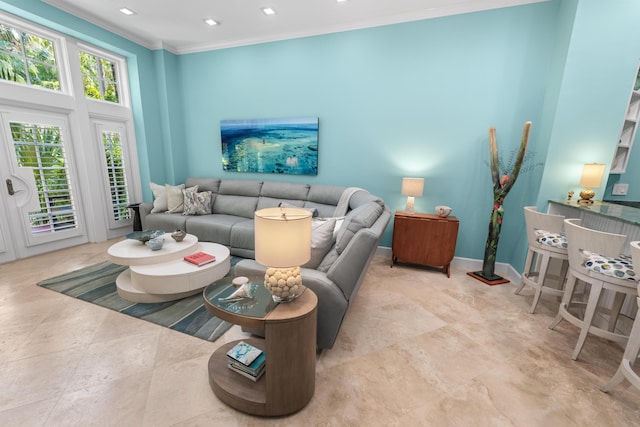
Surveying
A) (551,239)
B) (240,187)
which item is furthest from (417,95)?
(240,187)

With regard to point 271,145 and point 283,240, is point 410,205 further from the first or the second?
point 283,240

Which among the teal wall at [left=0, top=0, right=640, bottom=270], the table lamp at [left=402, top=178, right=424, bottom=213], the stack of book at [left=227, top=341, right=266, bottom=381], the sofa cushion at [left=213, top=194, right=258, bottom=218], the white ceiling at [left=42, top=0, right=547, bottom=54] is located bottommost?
the stack of book at [left=227, top=341, right=266, bottom=381]

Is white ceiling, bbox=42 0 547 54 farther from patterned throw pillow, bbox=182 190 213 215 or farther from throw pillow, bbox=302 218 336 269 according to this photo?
throw pillow, bbox=302 218 336 269

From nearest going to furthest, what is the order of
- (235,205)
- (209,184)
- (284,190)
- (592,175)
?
(592,175) < (284,190) < (235,205) < (209,184)

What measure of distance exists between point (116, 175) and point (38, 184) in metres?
0.96

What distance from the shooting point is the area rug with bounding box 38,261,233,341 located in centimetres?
208

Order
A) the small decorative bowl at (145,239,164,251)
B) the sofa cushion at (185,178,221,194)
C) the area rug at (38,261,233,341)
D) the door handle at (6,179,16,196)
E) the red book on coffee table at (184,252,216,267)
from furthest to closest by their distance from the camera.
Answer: the sofa cushion at (185,178,221,194) → the door handle at (6,179,16,196) → the small decorative bowl at (145,239,164,251) → the red book on coffee table at (184,252,216,267) → the area rug at (38,261,233,341)

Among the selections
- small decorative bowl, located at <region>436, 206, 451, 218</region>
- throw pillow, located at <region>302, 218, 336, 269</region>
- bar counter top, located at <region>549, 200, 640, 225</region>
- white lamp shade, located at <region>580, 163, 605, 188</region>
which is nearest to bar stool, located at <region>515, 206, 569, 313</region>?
bar counter top, located at <region>549, 200, 640, 225</region>

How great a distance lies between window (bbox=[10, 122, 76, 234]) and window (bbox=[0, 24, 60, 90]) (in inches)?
21.6

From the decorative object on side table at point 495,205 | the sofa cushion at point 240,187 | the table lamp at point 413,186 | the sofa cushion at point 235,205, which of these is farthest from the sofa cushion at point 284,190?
the decorative object on side table at point 495,205

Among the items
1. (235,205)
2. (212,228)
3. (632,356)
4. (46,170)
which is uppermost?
(46,170)

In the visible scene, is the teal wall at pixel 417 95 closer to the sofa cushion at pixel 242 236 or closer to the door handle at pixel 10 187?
the sofa cushion at pixel 242 236

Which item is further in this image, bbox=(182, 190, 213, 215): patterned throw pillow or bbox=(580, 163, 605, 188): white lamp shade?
bbox=(182, 190, 213, 215): patterned throw pillow

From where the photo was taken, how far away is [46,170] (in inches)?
133
